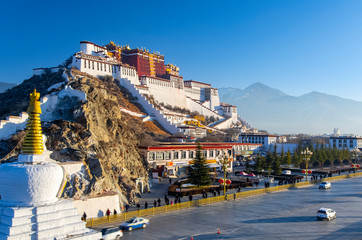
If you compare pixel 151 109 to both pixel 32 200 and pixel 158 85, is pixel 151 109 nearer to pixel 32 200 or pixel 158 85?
pixel 158 85

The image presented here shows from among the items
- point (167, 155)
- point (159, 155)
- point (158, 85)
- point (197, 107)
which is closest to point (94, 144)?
point (159, 155)

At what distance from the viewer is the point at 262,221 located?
27.4 metres

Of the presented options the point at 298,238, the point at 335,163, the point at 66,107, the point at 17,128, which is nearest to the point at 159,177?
the point at 66,107

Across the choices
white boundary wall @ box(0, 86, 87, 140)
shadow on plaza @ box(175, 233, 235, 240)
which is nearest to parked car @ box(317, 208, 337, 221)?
shadow on plaza @ box(175, 233, 235, 240)

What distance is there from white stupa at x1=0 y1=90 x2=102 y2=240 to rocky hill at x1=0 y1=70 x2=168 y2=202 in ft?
38.2

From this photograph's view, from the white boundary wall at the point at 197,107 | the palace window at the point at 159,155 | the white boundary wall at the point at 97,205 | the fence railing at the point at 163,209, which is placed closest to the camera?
the fence railing at the point at 163,209

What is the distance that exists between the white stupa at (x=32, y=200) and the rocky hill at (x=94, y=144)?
11.6m

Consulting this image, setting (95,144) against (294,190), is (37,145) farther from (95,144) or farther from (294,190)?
(294,190)

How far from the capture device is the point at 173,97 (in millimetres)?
110375

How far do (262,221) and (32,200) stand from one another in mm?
18432

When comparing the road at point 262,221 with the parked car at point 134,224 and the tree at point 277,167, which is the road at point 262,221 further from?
the tree at point 277,167

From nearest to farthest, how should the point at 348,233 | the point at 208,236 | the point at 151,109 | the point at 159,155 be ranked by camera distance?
the point at 208,236
the point at 348,233
the point at 159,155
the point at 151,109

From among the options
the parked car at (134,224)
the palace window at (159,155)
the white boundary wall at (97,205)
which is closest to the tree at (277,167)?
the palace window at (159,155)

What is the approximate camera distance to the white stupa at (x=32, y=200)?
557 inches
